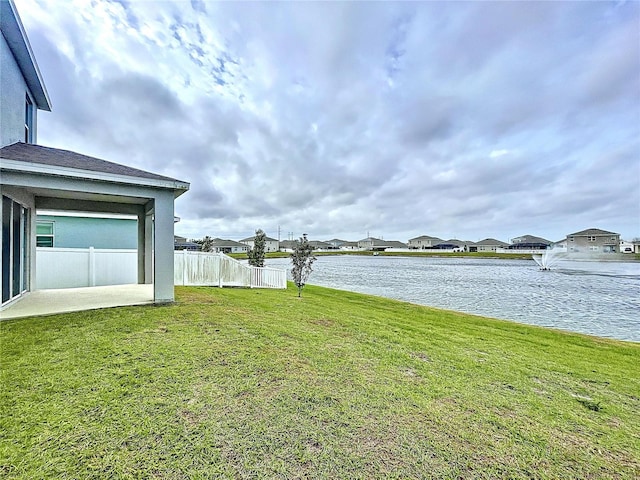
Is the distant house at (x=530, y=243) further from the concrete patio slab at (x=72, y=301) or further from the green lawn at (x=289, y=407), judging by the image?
the concrete patio slab at (x=72, y=301)

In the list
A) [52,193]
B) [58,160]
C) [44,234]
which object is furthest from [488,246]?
[58,160]

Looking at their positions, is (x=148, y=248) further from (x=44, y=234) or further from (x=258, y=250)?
(x=258, y=250)

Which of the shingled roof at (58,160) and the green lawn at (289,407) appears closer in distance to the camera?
the green lawn at (289,407)

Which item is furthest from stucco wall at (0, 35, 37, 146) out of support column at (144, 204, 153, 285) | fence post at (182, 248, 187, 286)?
fence post at (182, 248, 187, 286)

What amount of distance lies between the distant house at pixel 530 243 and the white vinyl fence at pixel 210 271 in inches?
4270

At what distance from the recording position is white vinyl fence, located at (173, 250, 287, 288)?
41.1ft

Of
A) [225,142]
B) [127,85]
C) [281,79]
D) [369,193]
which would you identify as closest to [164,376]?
[127,85]

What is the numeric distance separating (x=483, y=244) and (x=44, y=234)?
129m

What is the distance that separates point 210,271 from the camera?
42.8 ft

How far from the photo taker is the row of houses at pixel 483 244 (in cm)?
7306

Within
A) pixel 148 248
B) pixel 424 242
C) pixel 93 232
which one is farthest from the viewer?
pixel 424 242

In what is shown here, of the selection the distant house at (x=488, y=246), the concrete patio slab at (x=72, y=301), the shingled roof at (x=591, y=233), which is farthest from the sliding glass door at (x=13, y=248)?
the distant house at (x=488, y=246)

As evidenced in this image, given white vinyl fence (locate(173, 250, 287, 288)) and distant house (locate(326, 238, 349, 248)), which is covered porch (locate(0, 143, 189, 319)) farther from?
distant house (locate(326, 238, 349, 248))

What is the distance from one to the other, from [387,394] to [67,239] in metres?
14.7
